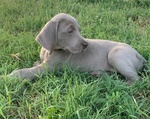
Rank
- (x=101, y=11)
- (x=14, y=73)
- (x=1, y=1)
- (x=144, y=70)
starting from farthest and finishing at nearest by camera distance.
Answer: (x=1, y=1) < (x=101, y=11) < (x=144, y=70) < (x=14, y=73)

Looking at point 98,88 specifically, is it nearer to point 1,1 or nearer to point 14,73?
point 14,73

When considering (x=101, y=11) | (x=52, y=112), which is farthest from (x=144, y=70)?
(x=101, y=11)

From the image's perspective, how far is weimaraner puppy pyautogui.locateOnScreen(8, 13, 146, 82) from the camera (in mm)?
3797

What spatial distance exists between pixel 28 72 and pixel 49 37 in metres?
0.48

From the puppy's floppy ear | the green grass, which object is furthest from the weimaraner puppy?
the green grass

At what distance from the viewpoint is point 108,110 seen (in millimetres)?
3107

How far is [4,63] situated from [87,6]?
3058mm

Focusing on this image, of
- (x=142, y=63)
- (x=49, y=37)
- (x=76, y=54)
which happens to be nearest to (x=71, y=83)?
(x=76, y=54)

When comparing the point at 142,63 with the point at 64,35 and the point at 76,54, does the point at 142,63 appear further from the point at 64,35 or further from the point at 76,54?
the point at 64,35

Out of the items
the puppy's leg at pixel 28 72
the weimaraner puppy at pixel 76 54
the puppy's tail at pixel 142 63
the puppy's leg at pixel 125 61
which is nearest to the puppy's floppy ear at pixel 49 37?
the weimaraner puppy at pixel 76 54

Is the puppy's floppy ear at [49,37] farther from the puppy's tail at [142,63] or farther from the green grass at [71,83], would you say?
the puppy's tail at [142,63]

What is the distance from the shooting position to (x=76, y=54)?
4074 millimetres

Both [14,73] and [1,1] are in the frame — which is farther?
[1,1]

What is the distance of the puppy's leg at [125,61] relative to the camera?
12.2 ft
